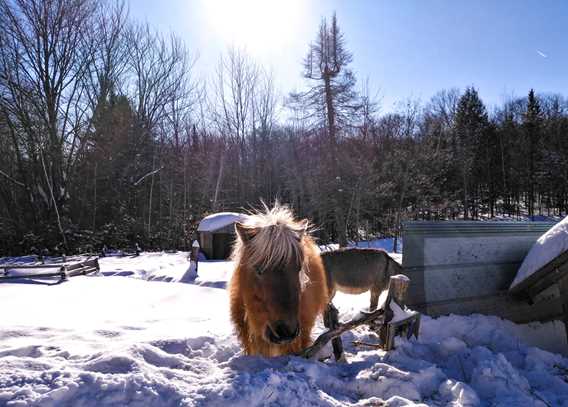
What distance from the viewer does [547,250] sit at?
175 inches

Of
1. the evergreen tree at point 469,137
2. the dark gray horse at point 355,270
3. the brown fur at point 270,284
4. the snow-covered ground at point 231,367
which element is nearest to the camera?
the snow-covered ground at point 231,367

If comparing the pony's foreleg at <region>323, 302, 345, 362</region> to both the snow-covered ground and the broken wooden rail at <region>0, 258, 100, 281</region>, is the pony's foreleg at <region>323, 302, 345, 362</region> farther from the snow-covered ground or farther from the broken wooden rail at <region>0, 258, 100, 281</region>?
the broken wooden rail at <region>0, 258, 100, 281</region>

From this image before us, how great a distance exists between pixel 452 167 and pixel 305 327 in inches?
1339

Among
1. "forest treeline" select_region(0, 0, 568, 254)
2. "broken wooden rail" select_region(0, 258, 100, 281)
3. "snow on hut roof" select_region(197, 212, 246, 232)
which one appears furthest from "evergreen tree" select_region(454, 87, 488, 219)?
"broken wooden rail" select_region(0, 258, 100, 281)

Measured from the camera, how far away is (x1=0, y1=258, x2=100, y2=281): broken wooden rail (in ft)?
31.8

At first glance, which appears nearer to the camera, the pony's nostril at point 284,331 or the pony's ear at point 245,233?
the pony's nostril at point 284,331

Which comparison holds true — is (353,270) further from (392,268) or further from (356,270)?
(392,268)

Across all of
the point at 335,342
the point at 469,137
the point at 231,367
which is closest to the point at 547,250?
the point at 335,342

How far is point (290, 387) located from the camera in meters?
2.18

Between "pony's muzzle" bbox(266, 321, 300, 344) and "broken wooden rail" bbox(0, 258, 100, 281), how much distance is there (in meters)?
9.37

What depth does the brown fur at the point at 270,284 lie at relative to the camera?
266 centimetres

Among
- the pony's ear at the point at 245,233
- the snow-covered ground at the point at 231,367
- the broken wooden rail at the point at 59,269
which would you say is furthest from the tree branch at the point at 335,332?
the broken wooden rail at the point at 59,269

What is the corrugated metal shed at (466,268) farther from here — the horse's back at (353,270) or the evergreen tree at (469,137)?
the evergreen tree at (469,137)

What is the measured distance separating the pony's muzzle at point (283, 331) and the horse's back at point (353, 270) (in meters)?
2.88
